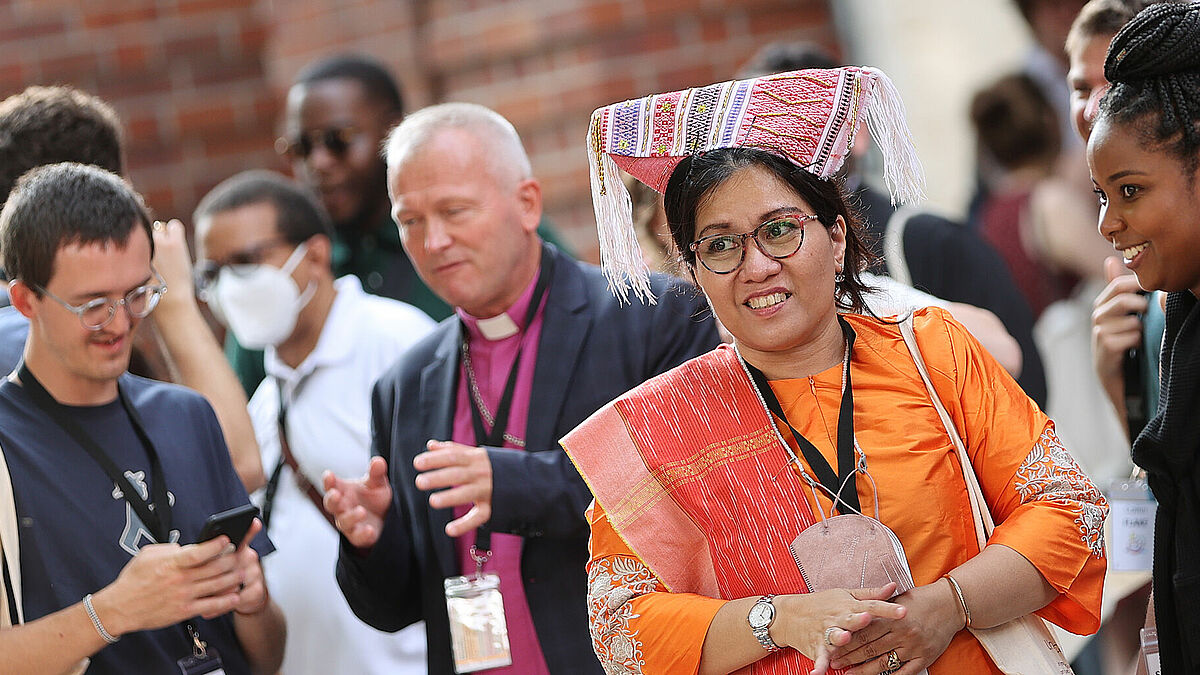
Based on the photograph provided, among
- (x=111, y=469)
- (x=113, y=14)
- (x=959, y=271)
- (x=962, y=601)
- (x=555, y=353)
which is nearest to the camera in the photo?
(x=962, y=601)

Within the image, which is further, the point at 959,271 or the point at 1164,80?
the point at 959,271

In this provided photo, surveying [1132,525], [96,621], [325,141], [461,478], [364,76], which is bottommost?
[1132,525]

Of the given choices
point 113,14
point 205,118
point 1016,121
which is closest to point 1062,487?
point 1016,121

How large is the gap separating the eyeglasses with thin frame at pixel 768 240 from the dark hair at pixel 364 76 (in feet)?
10.1

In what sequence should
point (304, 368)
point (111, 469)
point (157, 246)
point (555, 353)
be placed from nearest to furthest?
1. point (111, 469)
2. point (555, 353)
3. point (157, 246)
4. point (304, 368)

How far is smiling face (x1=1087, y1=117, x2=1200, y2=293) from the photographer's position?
2475 millimetres

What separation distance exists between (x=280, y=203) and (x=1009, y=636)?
304 centimetres

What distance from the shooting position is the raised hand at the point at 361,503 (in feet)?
10.3

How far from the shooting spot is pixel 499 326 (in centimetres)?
349

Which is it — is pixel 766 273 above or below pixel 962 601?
above

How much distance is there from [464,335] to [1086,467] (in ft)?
8.00

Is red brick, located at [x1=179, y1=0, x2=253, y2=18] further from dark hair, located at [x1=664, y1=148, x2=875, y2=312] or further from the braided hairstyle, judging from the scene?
the braided hairstyle

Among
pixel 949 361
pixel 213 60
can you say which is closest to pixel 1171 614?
pixel 949 361

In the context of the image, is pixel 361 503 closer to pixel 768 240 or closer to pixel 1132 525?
pixel 768 240
